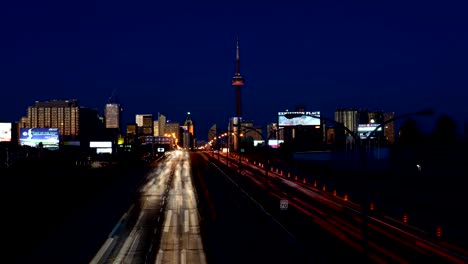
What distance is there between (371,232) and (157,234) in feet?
50.3

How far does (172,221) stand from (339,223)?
45.4ft

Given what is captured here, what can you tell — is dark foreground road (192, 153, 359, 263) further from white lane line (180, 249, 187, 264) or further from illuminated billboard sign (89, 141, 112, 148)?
illuminated billboard sign (89, 141, 112, 148)

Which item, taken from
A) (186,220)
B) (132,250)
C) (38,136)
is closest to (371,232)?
(186,220)

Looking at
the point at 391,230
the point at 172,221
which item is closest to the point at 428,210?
the point at 391,230

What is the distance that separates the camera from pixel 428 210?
4772 cm

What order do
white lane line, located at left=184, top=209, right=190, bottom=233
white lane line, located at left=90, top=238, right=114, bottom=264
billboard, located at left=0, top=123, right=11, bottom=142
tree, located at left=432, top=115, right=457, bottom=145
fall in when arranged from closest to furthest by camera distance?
white lane line, located at left=90, top=238, right=114, bottom=264
white lane line, located at left=184, top=209, right=190, bottom=233
billboard, located at left=0, top=123, right=11, bottom=142
tree, located at left=432, top=115, right=457, bottom=145

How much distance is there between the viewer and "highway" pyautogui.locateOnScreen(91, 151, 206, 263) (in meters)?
32.8

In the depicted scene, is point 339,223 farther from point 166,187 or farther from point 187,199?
point 166,187

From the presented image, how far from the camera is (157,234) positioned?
41.2m

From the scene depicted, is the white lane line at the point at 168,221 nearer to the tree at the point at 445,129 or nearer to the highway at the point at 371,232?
the highway at the point at 371,232

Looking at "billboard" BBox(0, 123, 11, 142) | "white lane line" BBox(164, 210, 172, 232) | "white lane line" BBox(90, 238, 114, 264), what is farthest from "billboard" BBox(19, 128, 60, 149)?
"white lane line" BBox(90, 238, 114, 264)

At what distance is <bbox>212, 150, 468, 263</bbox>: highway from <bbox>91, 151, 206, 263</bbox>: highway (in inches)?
343

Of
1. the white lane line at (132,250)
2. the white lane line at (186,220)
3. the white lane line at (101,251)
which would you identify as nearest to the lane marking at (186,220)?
the white lane line at (186,220)

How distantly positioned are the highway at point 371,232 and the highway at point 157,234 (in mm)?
8715
